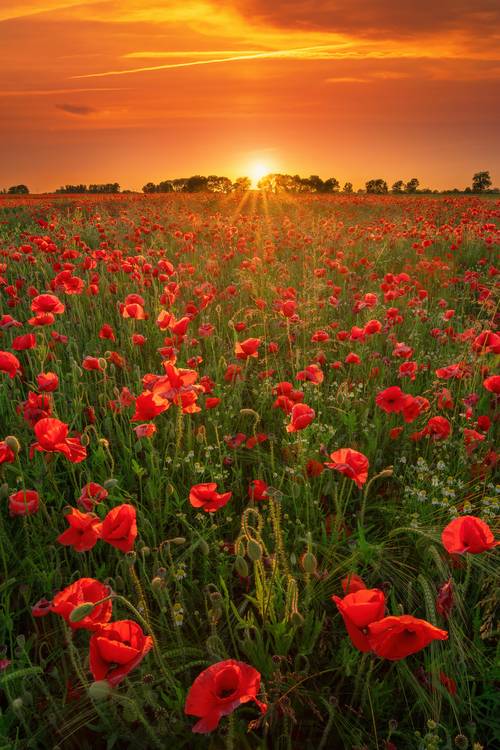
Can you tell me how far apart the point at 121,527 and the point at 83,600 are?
0.70ft

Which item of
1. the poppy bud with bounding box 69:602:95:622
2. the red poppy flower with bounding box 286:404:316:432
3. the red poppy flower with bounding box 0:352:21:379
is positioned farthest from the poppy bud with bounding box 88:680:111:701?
the red poppy flower with bounding box 0:352:21:379

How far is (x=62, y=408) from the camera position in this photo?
11.5 ft

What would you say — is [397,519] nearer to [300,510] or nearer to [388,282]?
[300,510]

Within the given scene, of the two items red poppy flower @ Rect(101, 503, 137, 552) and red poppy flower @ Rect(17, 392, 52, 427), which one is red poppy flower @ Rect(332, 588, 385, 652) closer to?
red poppy flower @ Rect(101, 503, 137, 552)

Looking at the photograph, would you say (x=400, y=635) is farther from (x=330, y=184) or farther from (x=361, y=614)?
(x=330, y=184)

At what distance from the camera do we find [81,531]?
1754 millimetres

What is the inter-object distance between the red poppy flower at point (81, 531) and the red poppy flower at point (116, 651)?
45cm

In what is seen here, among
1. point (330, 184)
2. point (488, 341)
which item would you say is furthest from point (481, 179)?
point (488, 341)

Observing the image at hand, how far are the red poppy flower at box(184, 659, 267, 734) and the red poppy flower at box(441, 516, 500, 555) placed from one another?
610 mm

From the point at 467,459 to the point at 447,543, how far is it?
1.59 metres

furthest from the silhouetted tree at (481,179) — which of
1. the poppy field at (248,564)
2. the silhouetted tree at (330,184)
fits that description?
the poppy field at (248,564)

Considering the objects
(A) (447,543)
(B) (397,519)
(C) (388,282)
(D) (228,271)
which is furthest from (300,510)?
(D) (228,271)

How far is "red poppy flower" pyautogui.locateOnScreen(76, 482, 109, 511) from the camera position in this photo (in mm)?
2014

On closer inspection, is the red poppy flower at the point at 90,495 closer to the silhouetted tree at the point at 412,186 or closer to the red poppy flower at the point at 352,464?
the red poppy flower at the point at 352,464
